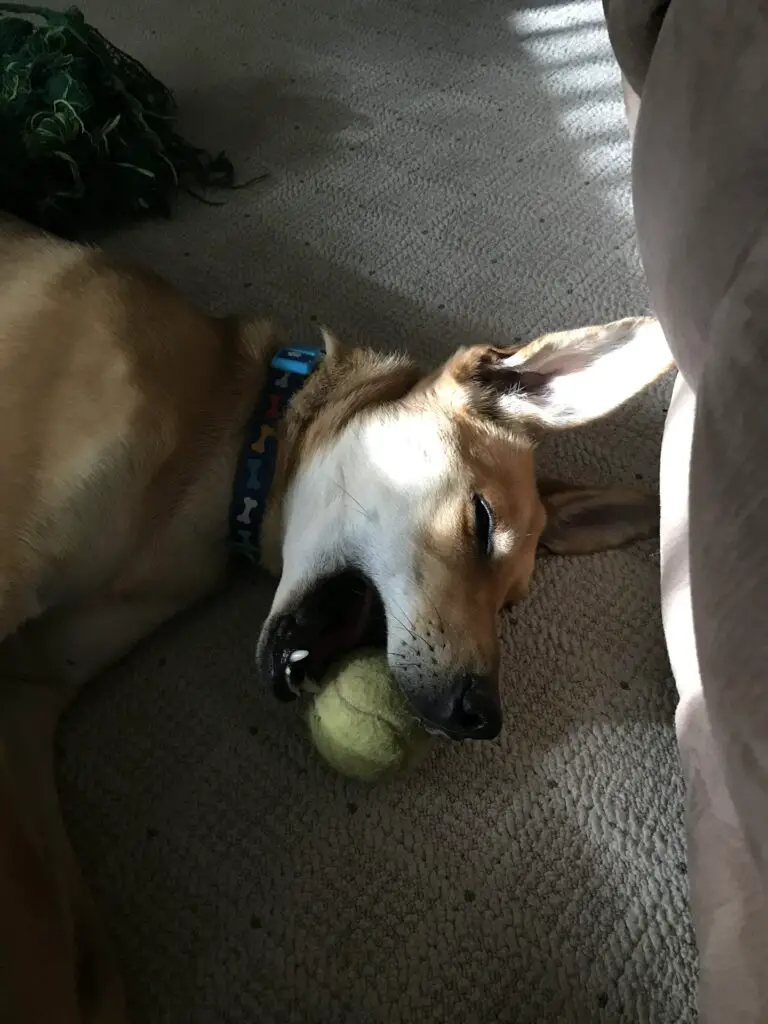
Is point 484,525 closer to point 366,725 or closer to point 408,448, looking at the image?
point 408,448

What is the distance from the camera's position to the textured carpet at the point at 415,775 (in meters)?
1.25

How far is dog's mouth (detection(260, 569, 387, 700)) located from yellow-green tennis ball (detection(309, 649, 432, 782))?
0.05m

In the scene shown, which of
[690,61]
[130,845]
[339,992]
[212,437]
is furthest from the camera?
[212,437]

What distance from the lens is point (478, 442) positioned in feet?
4.82

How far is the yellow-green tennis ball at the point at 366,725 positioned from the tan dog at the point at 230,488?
1.5 inches

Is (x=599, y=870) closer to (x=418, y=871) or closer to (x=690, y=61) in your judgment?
(x=418, y=871)

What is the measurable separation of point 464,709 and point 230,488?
535 millimetres

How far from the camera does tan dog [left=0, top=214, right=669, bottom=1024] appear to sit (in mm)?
1302

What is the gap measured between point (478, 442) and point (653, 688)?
1.77ft

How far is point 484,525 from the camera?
1.40 m

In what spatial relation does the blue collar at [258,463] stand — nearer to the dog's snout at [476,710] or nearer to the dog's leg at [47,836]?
the dog's leg at [47,836]

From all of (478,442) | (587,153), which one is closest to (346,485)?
(478,442)

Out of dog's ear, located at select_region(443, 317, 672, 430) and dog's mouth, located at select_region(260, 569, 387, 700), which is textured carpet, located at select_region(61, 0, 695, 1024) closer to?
dog's mouth, located at select_region(260, 569, 387, 700)

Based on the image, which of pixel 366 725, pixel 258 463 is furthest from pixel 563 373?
pixel 366 725
